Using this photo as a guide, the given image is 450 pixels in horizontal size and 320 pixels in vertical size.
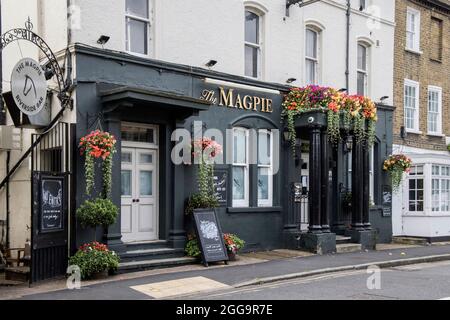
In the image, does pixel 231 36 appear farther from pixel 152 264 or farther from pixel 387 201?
pixel 387 201

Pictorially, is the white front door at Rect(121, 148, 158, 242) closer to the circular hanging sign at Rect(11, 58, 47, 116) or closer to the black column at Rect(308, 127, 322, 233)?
the circular hanging sign at Rect(11, 58, 47, 116)

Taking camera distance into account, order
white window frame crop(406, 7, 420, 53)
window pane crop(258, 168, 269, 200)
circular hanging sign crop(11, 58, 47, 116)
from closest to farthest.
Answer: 1. circular hanging sign crop(11, 58, 47, 116)
2. window pane crop(258, 168, 269, 200)
3. white window frame crop(406, 7, 420, 53)

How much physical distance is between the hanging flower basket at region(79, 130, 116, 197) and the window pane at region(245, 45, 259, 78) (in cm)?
508

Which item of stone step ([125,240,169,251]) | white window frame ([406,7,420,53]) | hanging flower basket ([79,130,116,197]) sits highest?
white window frame ([406,7,420,53])

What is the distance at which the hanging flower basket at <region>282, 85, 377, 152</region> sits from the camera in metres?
15.2

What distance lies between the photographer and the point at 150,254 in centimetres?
1254

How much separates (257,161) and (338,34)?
5.20 metres

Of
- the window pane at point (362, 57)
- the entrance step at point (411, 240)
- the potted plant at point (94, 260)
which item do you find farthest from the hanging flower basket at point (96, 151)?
the entrance step at point (411, 240)

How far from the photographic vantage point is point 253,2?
15273 millimetres

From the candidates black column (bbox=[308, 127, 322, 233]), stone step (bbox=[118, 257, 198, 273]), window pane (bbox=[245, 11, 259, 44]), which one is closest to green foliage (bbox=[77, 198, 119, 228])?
stone step (bbox=[118, 257, 198, 273])

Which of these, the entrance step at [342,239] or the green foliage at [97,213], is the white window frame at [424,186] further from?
the green foliage at [97,213]

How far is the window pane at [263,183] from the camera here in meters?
15.6

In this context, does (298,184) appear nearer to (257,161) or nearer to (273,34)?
(257,161)
